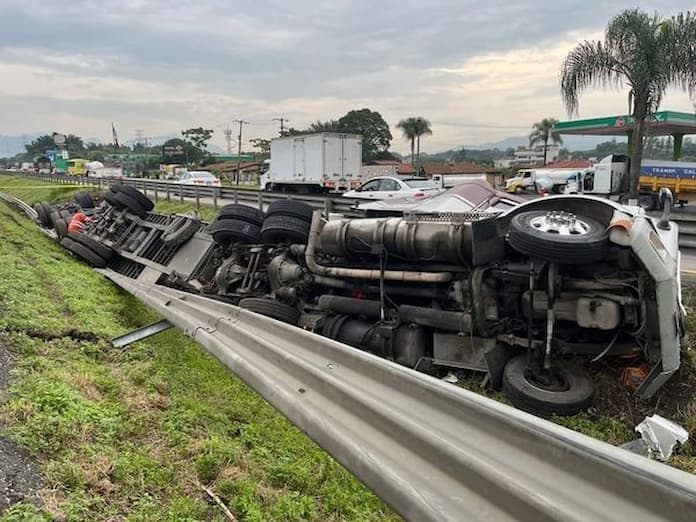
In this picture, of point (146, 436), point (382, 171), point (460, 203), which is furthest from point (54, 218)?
point (382, 171)

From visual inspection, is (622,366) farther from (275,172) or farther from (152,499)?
(275,172)

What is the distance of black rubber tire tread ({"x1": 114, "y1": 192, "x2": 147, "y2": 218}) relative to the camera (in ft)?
30.1

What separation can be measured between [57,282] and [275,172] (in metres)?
23.0

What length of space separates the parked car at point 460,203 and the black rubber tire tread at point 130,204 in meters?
4.64

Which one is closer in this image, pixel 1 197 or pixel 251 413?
pixel 251 413

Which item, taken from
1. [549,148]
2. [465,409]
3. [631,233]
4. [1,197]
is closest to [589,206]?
[631,233]

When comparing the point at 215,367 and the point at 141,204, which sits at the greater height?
the point at 141,204

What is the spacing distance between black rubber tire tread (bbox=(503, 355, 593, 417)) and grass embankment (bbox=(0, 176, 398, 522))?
1.55 metres

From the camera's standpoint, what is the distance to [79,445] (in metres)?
2.47

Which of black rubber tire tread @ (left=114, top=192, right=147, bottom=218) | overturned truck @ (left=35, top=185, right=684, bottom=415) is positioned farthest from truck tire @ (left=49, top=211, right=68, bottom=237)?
overturned truck @ (left=35, top=185, right=684, bottom=415)

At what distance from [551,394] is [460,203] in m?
2.37

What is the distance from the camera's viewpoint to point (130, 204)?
9188 mm

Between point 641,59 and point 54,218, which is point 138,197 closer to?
point 54,218

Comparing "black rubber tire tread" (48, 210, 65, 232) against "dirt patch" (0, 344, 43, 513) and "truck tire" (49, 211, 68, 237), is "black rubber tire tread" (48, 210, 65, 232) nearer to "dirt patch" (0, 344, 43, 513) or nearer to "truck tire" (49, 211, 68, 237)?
"truck tire" (49, 211, 68, 237)
